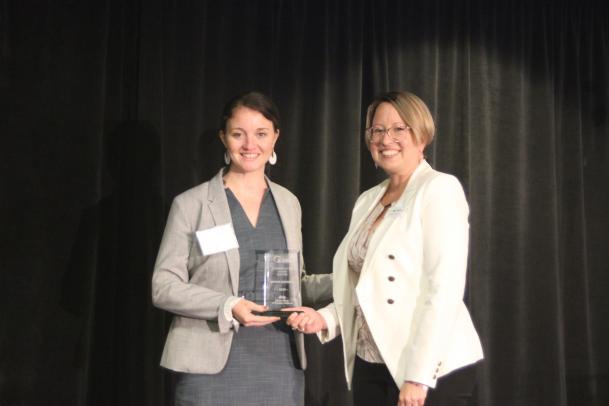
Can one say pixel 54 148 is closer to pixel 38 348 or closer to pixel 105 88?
pixel 105 88

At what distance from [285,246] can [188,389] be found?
67cm

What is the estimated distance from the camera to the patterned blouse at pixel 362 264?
175cm

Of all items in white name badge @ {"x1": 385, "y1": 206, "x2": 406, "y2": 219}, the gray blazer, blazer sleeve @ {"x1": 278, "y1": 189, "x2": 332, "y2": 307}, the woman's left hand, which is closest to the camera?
the woman's left hand

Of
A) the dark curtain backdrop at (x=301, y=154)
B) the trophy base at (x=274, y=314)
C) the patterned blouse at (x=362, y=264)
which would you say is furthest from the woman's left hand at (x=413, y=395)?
the dark curtain backdrop at (x=301, y=154)

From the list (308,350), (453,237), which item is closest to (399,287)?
(453,237)

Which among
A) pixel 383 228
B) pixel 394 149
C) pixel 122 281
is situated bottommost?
pixel 122 281

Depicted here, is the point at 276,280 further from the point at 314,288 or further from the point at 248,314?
the point at 314,288

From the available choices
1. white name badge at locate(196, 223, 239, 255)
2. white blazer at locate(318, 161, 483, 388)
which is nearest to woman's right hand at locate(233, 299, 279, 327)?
white name badge at locate(196, 223, 239, 255)

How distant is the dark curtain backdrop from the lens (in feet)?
7.98

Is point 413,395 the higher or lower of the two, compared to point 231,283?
lower

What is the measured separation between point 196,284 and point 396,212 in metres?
0.83

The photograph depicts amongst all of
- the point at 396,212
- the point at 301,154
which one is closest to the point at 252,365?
the point at 396,212

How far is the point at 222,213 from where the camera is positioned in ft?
6.49

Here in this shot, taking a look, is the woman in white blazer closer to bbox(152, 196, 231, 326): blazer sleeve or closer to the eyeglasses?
the eyeglasses
